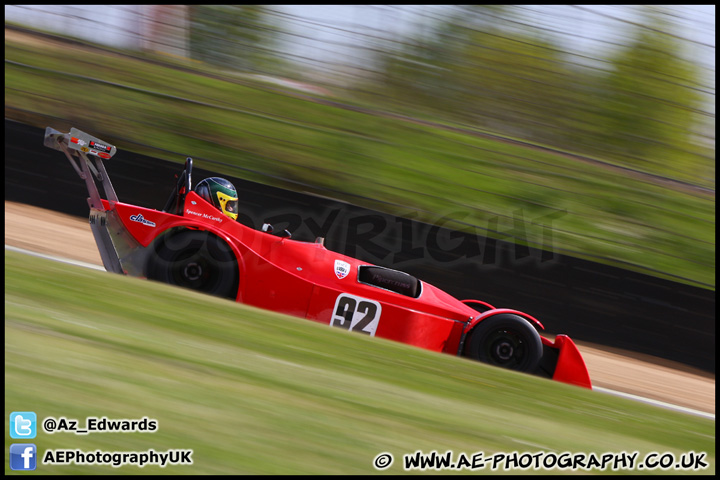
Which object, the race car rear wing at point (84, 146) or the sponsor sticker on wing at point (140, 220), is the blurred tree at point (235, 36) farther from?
the sponsor sticker on wing at point (140, 220)

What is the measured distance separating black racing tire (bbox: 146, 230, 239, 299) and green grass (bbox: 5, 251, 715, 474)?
0.27 metres

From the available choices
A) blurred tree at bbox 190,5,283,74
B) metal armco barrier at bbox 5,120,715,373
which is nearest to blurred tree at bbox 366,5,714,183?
blurred tree at bbox 190,5,283,74

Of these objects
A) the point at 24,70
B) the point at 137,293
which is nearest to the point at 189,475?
the point at 137,293

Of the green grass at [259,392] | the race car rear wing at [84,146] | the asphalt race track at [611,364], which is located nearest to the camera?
the green grass at [259,392]

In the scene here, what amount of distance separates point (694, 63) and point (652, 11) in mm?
1403

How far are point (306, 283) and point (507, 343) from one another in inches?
72.5

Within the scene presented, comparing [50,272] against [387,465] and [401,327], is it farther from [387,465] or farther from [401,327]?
[387,465]

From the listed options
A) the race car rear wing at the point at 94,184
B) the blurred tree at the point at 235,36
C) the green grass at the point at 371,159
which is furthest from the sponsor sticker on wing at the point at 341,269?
the blurred tree at the point at 235,36

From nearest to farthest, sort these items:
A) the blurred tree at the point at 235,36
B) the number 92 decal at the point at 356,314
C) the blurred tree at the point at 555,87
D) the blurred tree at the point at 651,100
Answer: the number 92 decal at the point at 356,314 < the blurred tree at the point at 651,100 < the blurred tree at the point at 555,87 < the blurred tree at the point at 235,36

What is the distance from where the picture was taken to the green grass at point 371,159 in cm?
1046

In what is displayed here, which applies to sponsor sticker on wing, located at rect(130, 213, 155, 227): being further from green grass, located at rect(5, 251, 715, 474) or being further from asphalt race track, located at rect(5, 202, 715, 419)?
asphalt race track, located at rect(5, 202, 715, 419)

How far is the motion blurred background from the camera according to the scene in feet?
35.8

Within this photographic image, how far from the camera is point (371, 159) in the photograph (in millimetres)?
11898

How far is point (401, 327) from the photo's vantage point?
6.02m
